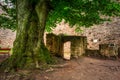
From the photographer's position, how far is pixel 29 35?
7.94 m

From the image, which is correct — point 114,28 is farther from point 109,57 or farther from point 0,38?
point 0,38

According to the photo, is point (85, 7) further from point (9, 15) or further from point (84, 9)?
point (9, 15)

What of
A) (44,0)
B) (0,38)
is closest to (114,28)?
(44,0)

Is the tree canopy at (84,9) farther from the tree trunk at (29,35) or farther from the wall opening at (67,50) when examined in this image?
the wall opening at (67,50)

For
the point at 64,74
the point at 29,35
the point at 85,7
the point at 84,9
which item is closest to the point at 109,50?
the point at 84,9

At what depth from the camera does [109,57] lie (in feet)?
39.8

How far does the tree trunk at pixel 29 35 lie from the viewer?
765cm

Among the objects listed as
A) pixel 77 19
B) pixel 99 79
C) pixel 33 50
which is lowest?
pixel 99 79

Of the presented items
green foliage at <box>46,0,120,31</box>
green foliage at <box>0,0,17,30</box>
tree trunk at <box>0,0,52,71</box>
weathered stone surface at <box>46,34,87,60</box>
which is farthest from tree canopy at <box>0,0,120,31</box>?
green foliage at <box>0,0,17,30</box>

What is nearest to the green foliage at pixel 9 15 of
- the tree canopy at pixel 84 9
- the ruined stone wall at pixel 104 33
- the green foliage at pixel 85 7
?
the tree canopy at pixel 84 9

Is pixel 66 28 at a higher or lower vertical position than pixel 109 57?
higher

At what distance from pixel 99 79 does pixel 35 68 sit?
228 cm

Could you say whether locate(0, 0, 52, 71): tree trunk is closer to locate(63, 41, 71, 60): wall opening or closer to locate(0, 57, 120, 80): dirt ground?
locate(0, 57, 120, 80): dirt ground

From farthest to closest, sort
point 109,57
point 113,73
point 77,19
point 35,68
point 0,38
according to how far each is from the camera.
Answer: point 0,38 < point 109,57 < point 77,19 < point 113,73 < point 35,68
